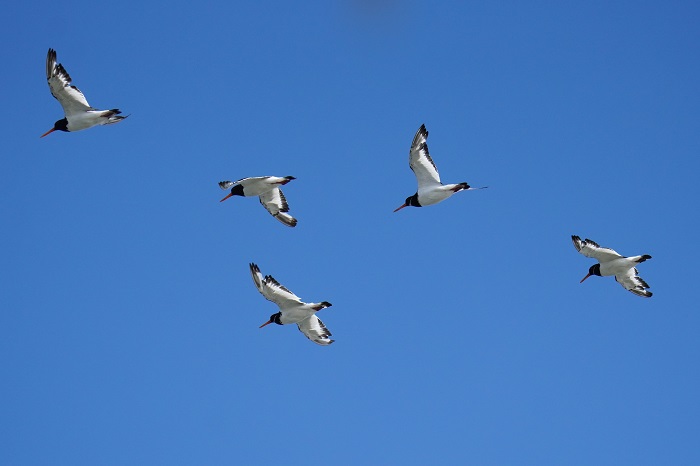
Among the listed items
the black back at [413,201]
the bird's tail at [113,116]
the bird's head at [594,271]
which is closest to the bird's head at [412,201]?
the black back at [413,201]

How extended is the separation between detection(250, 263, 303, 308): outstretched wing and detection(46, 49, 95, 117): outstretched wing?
24.6 ft

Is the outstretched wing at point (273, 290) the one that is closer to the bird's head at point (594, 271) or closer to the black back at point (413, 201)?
the black back at point (413, 201)

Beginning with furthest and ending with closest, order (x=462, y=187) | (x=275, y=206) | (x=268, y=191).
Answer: (x=275, y=206)
(x=268, y=191)
(x=462, y=187)

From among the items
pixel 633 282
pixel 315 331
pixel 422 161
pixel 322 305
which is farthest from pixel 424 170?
pixel 633 282

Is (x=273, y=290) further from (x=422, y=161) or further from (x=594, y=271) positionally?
(x=594, y=271)

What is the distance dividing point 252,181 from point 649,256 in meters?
13.1

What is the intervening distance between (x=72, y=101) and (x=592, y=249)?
17423 millimetres

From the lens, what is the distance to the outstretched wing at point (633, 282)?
38562 mm

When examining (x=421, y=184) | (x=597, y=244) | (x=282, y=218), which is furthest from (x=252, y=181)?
(x=597, y=244)

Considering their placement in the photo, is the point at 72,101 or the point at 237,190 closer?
the point at 72,101

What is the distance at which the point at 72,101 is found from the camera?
120 feet

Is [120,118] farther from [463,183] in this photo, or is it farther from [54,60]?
[463,183]

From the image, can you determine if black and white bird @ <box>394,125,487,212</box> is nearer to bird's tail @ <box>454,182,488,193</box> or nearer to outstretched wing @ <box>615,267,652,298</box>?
bird's tail @ <box>454,182,488,193</box>

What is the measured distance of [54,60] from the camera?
36312 millimetres
